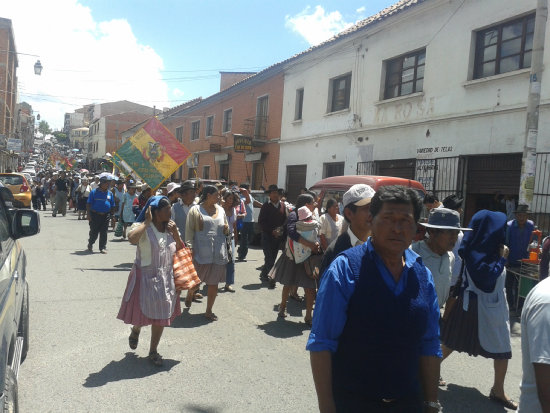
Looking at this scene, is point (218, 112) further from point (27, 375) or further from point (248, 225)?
point (27, 375)

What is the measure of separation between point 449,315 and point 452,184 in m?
8.17

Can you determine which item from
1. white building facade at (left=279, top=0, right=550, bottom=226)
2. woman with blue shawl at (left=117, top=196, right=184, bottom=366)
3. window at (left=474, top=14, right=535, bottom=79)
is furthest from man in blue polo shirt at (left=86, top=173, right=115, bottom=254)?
window at (left=474, top=14, right=535, bottom=79)

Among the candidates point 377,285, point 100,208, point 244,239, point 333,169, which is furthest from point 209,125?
point 377,285

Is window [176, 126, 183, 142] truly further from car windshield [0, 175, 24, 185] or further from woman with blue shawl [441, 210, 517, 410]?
woman with blue shawl [441, 210, 517, 410]

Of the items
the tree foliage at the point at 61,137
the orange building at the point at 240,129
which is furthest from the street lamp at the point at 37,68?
the tree foliage at the point at 61,137

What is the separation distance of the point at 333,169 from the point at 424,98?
4.84 metres

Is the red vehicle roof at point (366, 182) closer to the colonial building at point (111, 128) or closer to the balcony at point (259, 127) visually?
the balcony at point (259, 127)

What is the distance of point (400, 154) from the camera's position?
1325 cm

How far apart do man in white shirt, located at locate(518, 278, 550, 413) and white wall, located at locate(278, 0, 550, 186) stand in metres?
9.27

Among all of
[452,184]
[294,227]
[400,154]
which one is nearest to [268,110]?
[400,154]

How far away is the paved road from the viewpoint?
3.56m

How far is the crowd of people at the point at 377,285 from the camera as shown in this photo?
1.83m

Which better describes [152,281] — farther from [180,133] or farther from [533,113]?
[180,133]

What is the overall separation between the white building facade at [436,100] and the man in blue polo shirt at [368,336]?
8952 mm
